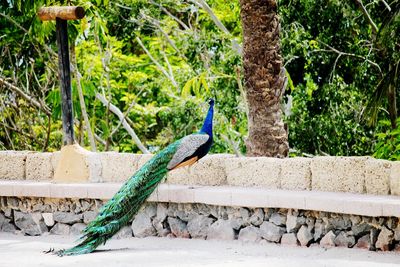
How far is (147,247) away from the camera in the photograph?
10164 millimetres

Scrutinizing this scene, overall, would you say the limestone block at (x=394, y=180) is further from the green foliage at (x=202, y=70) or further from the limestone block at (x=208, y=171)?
the green foliage at (x=202, y=70)

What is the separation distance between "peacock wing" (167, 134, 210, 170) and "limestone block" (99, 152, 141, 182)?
0.92 m

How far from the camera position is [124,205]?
33.1 ft

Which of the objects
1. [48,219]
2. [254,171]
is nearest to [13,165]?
[48,219]

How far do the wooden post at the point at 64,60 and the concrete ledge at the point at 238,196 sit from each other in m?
0.68

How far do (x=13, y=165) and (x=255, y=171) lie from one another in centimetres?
336

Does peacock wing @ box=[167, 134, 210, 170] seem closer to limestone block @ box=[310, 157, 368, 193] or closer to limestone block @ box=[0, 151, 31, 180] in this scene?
limestone block @ box=[310, 157, 368, 193]

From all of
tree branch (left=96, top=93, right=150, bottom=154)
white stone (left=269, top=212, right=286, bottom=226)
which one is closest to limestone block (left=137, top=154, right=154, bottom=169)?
white stone (left=269, top=212, right=286, bottom=226)

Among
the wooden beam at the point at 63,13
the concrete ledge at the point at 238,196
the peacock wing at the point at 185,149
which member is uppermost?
the wooden beam at the point at 63,13

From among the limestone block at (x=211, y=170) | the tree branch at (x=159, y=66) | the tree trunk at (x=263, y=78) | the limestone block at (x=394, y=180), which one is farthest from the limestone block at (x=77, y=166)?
the tree branch at (x=159, y=66)

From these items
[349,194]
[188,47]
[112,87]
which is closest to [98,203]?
[349,194]

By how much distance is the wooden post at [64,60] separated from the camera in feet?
37.9

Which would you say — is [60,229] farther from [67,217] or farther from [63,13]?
[63,13]

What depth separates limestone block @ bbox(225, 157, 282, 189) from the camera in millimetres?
10203
